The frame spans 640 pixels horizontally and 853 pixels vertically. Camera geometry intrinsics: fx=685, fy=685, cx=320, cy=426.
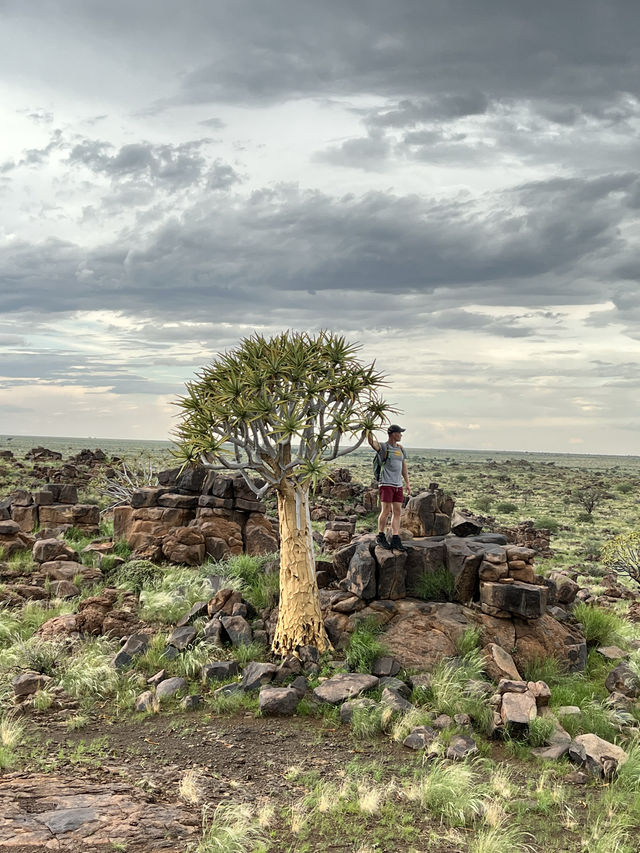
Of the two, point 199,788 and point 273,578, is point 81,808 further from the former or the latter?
point 273,578

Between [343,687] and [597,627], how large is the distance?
7254 millimetres

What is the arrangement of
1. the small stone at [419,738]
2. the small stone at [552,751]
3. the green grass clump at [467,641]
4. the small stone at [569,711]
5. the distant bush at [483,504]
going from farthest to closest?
the distant bush at [483,504], the green grass clump at [467,641], the small stone at [569,711], the small stone at [419,738], the small stone at [552,751]

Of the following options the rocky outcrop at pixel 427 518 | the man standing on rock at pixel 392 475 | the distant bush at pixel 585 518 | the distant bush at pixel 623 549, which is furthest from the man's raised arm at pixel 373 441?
the distant bush at pixel 585 518

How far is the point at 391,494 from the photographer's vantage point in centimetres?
1506

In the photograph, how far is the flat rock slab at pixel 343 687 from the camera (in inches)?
484

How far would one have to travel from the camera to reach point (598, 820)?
8.70m

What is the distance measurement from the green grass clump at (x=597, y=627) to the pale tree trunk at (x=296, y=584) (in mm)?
6503

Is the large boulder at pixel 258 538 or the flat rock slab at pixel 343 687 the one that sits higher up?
the large boulder at pixel 258 538

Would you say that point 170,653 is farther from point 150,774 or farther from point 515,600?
point 515,600

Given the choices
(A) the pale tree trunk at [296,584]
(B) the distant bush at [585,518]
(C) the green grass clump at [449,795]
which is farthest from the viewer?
(B) the distant bush at [585,518]

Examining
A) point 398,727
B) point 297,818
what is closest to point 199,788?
point 297,818

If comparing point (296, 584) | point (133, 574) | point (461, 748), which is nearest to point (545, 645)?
point (461, 748)

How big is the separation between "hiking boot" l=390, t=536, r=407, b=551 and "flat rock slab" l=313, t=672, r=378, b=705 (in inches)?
121

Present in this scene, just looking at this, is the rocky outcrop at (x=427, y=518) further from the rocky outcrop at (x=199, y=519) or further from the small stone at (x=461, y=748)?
the rocky outcrop at (x=199, y=519)
